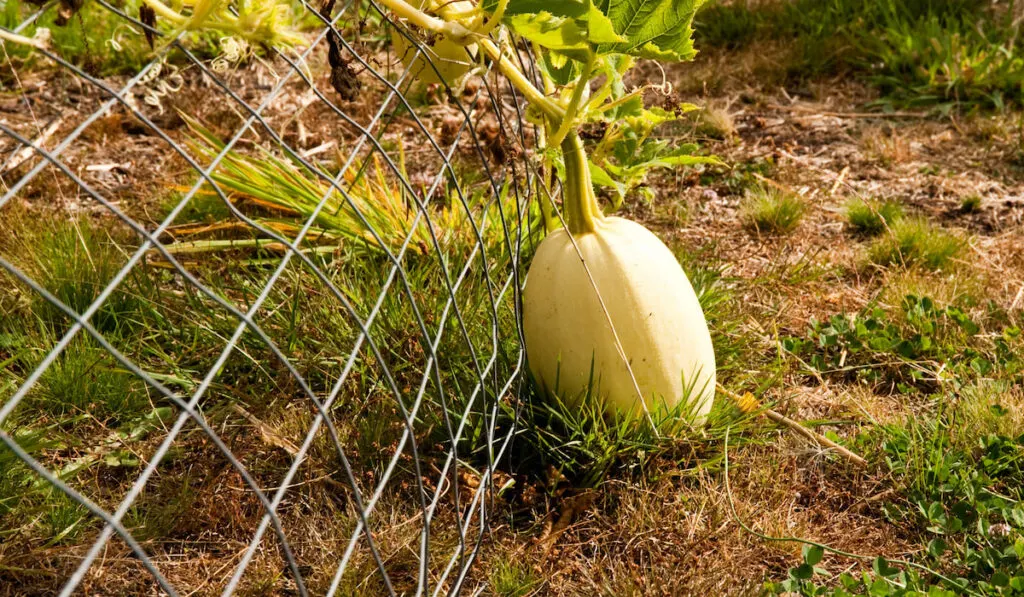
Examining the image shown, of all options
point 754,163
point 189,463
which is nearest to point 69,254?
point 189,463

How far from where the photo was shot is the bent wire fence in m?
1.75

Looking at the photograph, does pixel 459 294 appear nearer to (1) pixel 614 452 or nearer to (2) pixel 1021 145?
(1) pixel 614 452

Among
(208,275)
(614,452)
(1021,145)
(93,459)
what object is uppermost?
(208,275)

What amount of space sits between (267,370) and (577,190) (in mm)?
879

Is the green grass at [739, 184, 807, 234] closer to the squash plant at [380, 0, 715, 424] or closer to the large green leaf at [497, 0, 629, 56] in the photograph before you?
the squash plant at [380, 0, 715, 424]

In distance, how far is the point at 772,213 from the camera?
3.03m

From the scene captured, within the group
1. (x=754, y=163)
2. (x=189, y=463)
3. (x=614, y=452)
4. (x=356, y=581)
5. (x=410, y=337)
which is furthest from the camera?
(x=754, y=163)

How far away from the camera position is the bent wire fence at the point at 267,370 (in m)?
1.75

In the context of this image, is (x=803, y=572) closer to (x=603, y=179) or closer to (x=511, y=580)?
(x=511, y=580)

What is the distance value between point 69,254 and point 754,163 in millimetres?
2235

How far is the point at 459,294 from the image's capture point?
2.35 meters

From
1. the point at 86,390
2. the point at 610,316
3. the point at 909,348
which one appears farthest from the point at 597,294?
the point at 86,390

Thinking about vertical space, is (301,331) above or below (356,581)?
above

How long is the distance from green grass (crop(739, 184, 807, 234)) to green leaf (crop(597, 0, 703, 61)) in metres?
1.47
